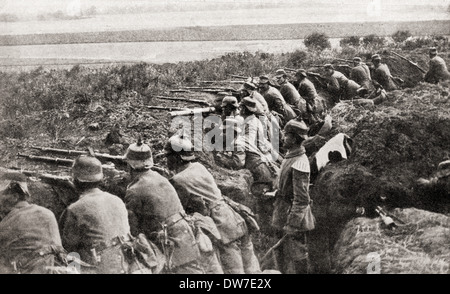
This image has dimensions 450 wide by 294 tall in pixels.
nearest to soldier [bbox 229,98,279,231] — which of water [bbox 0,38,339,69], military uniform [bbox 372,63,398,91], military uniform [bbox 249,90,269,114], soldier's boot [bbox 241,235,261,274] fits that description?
soldier's boot [bbox 241,235,261,274]

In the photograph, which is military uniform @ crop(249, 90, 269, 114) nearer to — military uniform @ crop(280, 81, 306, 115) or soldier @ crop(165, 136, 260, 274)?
military uniform @ crop(280, 81, 306, 115)

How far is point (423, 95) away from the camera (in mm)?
9219

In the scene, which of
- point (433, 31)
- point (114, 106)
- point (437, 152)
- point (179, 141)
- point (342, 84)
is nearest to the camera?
point (179, 141)

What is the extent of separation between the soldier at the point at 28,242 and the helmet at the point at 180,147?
5.13ft

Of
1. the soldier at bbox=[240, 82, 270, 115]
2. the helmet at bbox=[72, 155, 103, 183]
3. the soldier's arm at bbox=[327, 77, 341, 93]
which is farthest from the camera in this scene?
the soldier's arm at bbox=[327, 77, 341, 93]

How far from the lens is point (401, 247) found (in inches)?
208

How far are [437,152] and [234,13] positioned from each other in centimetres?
671

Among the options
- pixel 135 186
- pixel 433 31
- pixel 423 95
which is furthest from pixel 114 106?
pixel 433 31

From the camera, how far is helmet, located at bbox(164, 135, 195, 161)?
5219 millimetres

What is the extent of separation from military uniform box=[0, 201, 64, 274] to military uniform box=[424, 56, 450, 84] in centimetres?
1006

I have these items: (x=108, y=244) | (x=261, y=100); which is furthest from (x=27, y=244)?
(x=261, y=100)

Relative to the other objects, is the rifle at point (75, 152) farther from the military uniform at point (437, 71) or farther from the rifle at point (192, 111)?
the military uniform at point (437, 71)

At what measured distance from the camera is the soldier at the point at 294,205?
581 centimetres
